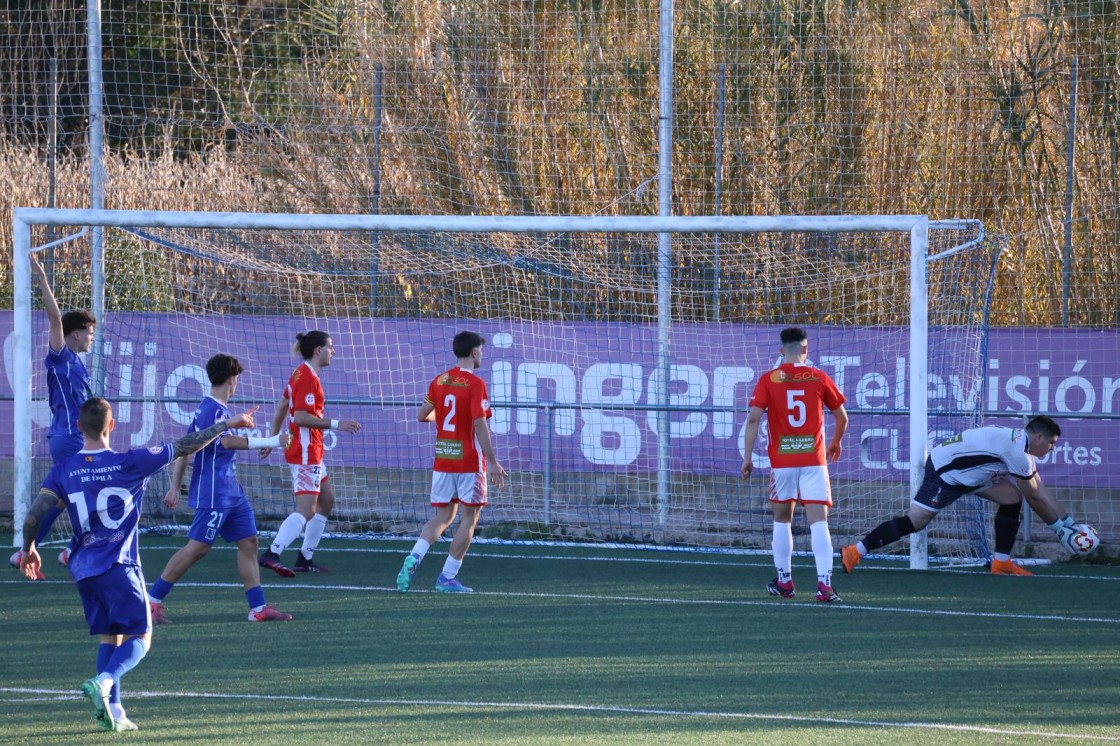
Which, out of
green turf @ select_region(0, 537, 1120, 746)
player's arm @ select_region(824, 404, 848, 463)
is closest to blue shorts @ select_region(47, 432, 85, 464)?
green turf @ select_region(0, 537, 1120, 746)

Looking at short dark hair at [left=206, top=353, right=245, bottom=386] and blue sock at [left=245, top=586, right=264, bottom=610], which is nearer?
short dark hair at [left=206, top=353, right=245, bottom=386]

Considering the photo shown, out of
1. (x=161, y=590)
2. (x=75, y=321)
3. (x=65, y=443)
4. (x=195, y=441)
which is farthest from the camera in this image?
(x=65, y=443)

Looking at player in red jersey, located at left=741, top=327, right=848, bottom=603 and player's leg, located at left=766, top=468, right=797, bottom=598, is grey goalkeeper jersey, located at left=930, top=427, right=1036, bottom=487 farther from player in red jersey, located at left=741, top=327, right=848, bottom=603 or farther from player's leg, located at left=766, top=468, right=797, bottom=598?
player's leg, located at left=766, top=468, right=797, bottom=598

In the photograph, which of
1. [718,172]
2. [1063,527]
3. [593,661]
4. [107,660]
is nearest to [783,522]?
[593,661]

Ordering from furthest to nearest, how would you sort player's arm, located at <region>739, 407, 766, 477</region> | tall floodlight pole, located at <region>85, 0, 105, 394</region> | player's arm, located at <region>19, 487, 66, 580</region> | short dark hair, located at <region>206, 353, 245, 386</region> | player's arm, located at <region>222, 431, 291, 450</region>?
tall floodlight pole, located at <region>85, 0, 105, 394</region>
player's arm, located at <region>739, 407, 766, 477</region>
short dark hair, located at <region>206, 353, 245, 386</region>
player's arm, located at <region>222, 431, 291, 450</region>
player's arm, located at <region>19, 487, 66, 580</region>

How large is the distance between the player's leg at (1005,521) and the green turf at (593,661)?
9.4 inches

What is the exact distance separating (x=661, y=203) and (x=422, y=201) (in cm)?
486

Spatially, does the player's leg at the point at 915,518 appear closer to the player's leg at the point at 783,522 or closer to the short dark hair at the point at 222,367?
the player's leg at the point at 783,522

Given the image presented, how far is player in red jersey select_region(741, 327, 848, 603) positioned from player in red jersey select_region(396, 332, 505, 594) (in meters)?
1.85

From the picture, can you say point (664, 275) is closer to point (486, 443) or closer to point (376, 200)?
point (376, 200)

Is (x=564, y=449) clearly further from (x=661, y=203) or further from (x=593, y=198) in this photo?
(x=593, y=198)

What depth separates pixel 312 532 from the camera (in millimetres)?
9992

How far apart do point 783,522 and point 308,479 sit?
3.56 meters

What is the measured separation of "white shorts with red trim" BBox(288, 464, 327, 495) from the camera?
9.79 meters
